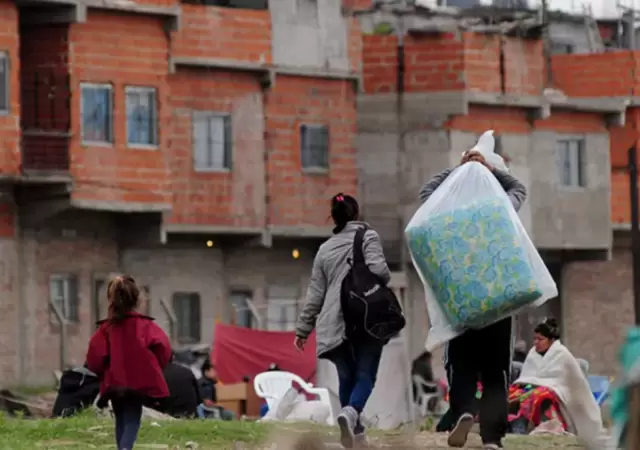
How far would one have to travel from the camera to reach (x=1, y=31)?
128 feet

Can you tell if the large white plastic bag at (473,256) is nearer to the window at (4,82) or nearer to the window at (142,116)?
the window at (4,82)

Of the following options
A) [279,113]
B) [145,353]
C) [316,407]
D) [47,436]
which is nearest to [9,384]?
[279,113]

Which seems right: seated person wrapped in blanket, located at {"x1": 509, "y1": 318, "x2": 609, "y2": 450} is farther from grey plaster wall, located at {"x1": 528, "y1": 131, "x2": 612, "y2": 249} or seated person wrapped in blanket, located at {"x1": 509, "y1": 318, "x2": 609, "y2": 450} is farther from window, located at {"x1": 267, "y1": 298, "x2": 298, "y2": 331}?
grey plaster wall, located at {"x1": 528, "y1": 131, "x2": 612, "y2": 249}

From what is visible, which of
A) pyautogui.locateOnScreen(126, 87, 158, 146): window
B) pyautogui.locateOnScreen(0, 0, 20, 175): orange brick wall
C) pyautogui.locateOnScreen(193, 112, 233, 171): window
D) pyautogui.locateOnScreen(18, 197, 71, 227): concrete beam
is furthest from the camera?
pyautogui.locateOnScreen(193, 112, 233, 171): window

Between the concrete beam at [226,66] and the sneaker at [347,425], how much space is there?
2816 cm

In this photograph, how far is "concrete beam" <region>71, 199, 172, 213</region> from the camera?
3990cm

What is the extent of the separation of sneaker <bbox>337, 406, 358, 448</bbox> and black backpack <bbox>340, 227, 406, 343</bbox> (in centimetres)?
60

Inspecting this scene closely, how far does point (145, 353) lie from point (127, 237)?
28.4 metres

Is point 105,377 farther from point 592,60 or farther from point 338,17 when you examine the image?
point 592,60

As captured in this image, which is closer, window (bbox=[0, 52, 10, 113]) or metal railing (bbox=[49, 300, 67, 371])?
window (bbox=[0, 52, 10, 113])

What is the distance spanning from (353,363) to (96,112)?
26148 mm

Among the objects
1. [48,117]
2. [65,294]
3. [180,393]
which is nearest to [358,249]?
[180,393]

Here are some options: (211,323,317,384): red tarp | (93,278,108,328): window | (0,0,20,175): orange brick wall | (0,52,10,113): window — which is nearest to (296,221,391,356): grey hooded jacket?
(0,0,20,175): orange brick wall

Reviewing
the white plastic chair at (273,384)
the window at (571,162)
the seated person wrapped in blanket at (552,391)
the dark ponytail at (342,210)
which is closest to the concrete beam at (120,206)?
the white plastic chair at (273,384)
